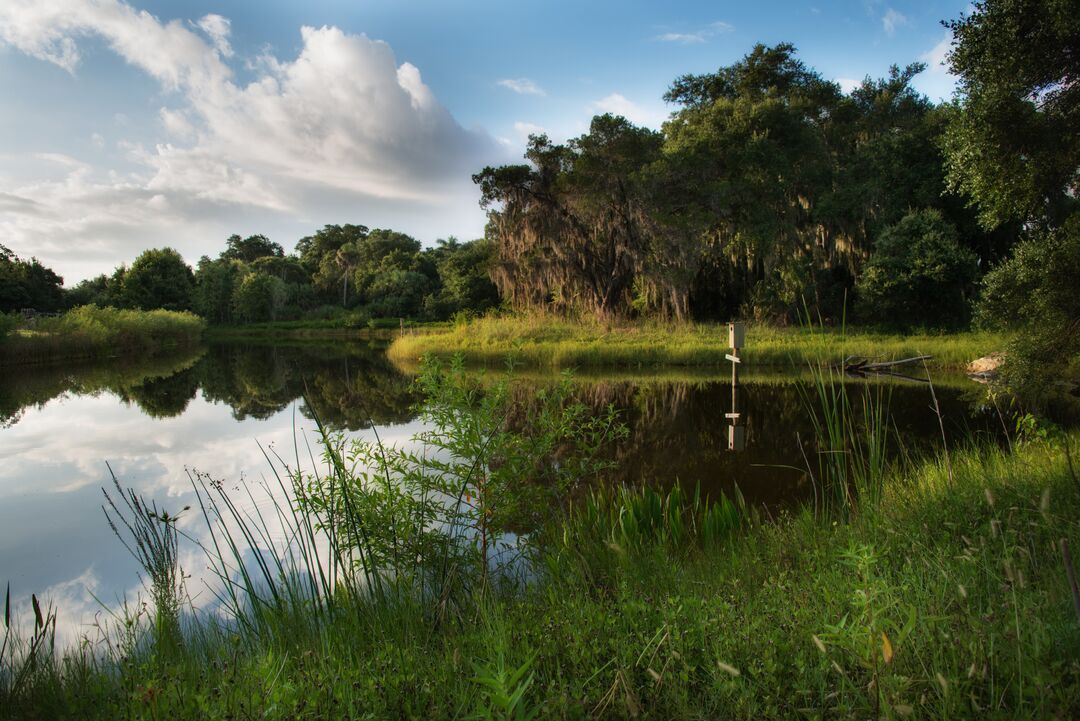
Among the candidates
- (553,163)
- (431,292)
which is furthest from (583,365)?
(431,292)

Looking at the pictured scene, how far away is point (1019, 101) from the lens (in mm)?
7020

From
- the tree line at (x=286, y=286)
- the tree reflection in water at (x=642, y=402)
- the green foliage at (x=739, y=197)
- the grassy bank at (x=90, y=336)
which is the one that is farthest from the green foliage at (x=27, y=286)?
the green foliage at (x=739, y=197)

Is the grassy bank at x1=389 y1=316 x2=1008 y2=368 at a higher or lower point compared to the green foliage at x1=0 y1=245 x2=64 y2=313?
lower

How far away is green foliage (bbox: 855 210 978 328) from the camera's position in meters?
19.6

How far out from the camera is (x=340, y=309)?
49.3 m

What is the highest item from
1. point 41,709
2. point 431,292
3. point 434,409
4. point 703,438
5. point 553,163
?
point 553,163

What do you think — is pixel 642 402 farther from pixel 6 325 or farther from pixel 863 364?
pixel 6 325

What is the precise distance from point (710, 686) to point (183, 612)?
11.5ft

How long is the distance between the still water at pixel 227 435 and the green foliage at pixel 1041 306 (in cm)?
104

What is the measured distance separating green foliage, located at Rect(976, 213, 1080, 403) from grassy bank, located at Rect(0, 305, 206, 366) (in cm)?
2768

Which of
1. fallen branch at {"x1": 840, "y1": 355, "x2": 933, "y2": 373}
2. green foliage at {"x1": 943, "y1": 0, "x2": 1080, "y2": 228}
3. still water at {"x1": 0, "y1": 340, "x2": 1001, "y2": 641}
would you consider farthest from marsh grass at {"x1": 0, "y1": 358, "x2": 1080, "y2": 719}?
fallen branch at {"x1": 840, "y1": 355, "x2": 933, "y2": 373}

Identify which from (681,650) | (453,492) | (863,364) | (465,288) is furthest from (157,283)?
(681,650)

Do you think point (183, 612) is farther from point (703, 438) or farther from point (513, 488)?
point (703, 438)

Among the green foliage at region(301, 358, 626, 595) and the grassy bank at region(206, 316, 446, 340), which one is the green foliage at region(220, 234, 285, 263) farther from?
the green foliage at region(301, 358, 626, 595)
